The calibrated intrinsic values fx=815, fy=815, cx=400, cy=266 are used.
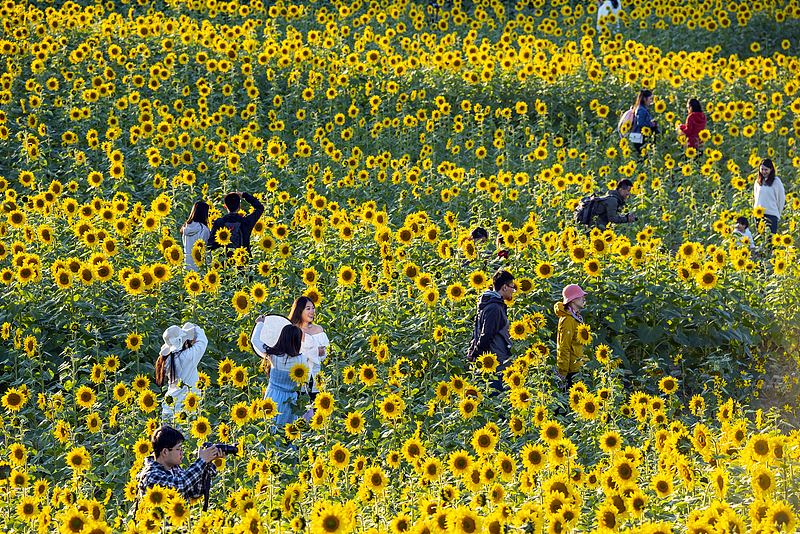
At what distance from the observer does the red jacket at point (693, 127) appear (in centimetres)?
1392

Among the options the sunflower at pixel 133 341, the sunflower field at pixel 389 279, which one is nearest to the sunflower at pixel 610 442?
the sunflower field at pixel 389 279

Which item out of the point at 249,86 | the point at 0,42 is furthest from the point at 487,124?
the point at 0,42

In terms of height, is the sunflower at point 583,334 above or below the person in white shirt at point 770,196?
below

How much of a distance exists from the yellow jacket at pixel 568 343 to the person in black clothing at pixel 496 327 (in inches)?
18.5

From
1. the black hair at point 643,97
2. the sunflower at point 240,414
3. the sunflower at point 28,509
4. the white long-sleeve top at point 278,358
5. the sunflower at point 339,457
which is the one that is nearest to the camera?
the sunflower at point 28,509

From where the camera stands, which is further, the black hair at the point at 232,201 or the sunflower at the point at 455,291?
the black hair at the point at 232,201

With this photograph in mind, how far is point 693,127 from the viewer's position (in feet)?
46.0

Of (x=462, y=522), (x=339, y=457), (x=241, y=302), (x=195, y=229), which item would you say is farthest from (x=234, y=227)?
(x=462, y=522)

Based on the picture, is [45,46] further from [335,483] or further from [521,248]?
[335,483]

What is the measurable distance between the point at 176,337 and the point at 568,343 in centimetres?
353

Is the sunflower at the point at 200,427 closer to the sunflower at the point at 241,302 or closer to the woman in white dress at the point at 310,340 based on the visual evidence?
the woman in white dress at the point at 310,340

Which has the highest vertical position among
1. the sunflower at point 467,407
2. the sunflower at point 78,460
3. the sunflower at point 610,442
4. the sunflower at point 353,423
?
the sunflower at point 610,442

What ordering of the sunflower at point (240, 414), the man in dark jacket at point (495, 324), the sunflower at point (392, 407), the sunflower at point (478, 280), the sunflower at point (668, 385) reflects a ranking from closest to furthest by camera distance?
1. the sunflower at point (240, 414)
2. the sunflower at point (392, 407)
3. the sunflower at point (668, 385)
4. the man in dark jacket at point (495, 324)
5. the sunflower at point (478, 280)

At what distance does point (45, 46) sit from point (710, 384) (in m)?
12.6
